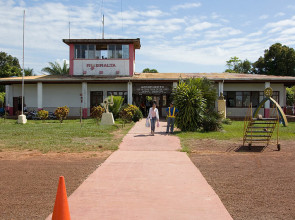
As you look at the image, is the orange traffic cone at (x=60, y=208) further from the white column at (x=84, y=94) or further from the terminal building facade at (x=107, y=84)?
the white column at (x=84, y=94)

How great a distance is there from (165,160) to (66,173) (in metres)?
2.67

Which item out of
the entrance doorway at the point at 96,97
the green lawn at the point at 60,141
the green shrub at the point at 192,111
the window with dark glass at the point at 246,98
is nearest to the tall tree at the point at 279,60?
the window with dark glass at the point at 246,98

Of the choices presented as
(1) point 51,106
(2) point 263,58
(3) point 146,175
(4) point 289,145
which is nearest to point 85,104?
(1) point 51,106

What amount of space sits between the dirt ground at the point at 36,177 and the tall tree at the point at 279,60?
42.1 m

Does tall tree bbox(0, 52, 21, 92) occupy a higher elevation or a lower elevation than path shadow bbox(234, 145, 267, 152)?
higher

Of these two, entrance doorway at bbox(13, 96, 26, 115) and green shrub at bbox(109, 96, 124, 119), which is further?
entrance doorway at bbox(13, 96, 26, 115)

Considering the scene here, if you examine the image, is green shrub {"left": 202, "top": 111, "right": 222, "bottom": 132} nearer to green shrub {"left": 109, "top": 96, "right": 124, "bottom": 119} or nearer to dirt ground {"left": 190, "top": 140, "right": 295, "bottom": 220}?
dirt ground {"left": 190, "top": 140, "right": 295, "bottom": 220}

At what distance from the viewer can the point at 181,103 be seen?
15492mm

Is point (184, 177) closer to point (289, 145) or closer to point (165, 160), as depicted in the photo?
point (165, 160)

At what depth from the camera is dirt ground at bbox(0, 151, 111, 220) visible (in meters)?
4.62

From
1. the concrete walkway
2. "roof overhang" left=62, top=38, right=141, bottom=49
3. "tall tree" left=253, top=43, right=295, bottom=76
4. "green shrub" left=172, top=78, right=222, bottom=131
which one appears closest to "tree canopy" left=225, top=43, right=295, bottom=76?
"tall tree" left=253, top=43, right=295, bottom=76

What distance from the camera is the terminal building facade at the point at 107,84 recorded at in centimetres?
2589

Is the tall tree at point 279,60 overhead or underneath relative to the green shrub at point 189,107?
overhead

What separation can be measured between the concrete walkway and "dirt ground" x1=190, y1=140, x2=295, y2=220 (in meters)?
0.27
